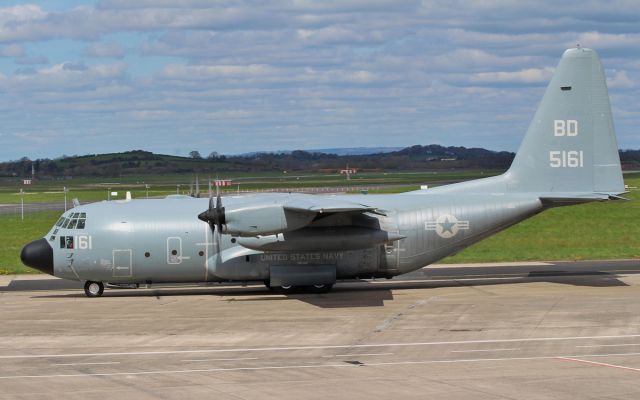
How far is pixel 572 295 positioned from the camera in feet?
106

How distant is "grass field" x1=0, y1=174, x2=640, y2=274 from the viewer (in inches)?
1874

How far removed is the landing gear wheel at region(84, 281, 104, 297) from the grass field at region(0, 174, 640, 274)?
420 inches

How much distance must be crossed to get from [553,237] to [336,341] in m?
36.0

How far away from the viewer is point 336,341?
24344 mm

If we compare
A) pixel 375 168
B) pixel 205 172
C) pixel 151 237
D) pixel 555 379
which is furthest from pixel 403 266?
pixel 375 168

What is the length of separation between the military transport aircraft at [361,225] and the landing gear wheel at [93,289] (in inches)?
1.5

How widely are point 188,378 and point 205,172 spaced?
92694 millimetres

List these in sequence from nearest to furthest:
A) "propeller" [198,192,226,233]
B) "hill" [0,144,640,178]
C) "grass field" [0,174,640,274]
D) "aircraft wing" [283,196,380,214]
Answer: "aircraft wing" [283,196,380,214], "propeller" [198,192,226,233], "grass field" [0,174,640,274], "hill" [0,144,640,178]

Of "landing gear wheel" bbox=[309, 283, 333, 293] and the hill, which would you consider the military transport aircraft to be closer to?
"landing gear wheel" bbox=[309, 283, 333, 293]

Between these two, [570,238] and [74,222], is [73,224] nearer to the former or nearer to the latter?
[74,222]

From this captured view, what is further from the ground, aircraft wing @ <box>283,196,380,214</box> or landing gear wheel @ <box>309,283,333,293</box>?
aircraft wing @ <box>283,196,380,214</box>

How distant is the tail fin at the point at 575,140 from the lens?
34438 millimetres

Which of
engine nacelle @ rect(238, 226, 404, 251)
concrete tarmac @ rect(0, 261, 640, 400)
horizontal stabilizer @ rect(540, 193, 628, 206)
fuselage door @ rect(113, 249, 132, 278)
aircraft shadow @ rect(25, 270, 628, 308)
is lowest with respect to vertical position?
concrete tarmac @ rect(0, 261, 640, 400)

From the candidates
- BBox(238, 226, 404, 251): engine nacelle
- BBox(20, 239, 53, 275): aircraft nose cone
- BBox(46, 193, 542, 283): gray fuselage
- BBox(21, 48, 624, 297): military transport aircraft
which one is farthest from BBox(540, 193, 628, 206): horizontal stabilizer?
BBox(20, 239, 53, 275): aircraft nose cone
